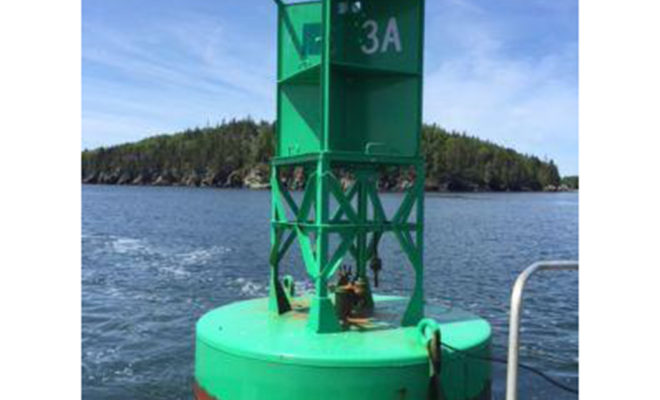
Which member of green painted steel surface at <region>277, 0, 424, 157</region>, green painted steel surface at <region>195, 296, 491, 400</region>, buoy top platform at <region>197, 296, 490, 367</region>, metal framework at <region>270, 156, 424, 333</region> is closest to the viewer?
green painted steel surface at <region>195, 296, 491, 400</region>

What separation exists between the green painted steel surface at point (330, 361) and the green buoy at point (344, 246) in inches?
0.7

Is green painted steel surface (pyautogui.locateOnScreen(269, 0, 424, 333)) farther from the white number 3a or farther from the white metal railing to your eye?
the white metal railing

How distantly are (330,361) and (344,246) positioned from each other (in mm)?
2209

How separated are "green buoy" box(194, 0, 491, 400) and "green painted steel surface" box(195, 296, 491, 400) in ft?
0.06

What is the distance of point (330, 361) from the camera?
7758mm

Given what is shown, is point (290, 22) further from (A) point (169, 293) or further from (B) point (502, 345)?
(A) point (169, 293)

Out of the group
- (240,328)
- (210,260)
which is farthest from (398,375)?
(210,260)

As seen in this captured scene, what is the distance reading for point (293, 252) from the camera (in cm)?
3675

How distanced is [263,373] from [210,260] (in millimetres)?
26705

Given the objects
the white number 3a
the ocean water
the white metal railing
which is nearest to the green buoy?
the white number 3a

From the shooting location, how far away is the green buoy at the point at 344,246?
7.97m

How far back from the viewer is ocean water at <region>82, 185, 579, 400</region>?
15.1 meters

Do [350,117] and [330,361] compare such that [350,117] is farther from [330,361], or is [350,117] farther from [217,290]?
[217,290]

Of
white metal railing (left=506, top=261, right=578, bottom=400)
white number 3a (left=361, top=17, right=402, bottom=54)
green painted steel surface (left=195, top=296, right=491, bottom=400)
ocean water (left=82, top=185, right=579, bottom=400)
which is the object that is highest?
white number 3a (left=361, top=17, right=402, bottom=54)
